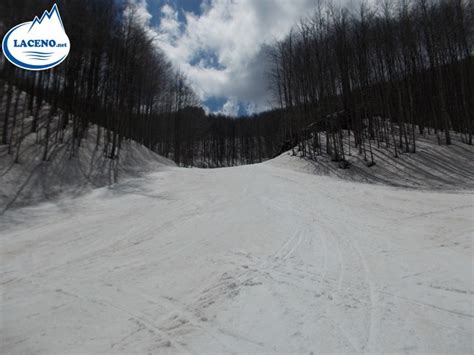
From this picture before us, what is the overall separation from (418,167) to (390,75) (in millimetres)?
8547

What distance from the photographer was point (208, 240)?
4637 millimetres

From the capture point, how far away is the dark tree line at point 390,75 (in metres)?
15.3

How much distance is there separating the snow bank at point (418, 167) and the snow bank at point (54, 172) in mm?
12280

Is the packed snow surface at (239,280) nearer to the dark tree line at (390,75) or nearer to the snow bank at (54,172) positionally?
the snow bank at (54,172)

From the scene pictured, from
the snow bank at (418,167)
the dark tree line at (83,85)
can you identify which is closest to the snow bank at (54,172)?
the dark tree line at (83,85)

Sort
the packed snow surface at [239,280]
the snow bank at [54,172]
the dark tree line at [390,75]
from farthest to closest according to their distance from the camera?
the dark tree line at [390,75], the snow bank at [54,172], the packed snow surface at [239,280]

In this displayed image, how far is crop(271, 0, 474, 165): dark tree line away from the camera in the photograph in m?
15.3

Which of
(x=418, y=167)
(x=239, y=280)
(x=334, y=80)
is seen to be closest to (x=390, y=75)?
(x=334, y=80)

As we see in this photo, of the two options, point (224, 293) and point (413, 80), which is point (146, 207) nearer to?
point (224, 293)

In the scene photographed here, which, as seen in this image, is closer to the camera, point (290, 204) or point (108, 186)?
point (290, 204)

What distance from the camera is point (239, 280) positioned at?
3.12m

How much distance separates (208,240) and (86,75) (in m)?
15.6

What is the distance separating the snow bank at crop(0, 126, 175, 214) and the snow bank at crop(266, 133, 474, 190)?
40.3 feet

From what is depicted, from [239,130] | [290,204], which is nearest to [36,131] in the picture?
[290,204]
